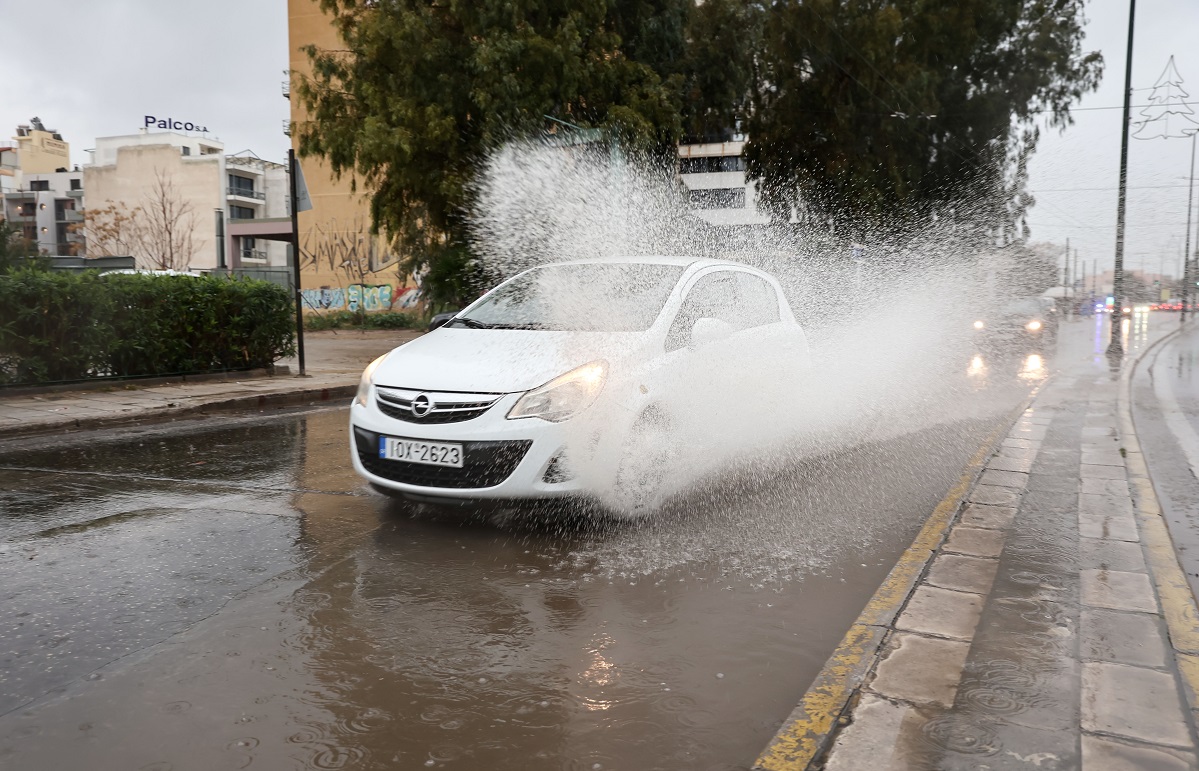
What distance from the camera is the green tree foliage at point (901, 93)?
939 inches

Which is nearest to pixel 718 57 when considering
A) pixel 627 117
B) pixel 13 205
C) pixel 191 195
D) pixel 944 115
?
pixel 627 117

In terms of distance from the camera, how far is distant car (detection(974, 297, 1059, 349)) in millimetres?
24688

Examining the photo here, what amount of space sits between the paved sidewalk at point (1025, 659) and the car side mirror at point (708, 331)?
1.71 metres

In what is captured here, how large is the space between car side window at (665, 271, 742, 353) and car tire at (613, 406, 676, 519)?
0.51 meters

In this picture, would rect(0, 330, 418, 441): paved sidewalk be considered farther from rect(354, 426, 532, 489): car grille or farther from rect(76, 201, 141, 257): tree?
rect(76, 201, 141, 257): tree

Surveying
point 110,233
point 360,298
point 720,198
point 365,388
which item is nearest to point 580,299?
point 365,388

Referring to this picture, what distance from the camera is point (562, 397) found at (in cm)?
483

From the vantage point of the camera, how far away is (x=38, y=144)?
297 feet

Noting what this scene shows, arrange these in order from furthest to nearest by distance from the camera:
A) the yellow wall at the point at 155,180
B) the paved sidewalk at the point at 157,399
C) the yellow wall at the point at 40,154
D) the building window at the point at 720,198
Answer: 1. the yellow wall at the point at 40,154
2. the yellow wall at the point at 155,180
3. the building window at the point at 720,198
4. the paved sidewalk at the point at 157,399

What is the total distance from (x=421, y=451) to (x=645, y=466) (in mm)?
1180

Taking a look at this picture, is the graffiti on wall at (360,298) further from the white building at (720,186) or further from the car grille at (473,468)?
the car grille at (473,468)

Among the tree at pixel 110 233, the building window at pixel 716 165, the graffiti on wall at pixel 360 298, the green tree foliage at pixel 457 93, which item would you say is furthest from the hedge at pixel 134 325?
the building window at pixel 716 165

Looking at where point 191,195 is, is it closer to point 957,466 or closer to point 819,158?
point 819,158

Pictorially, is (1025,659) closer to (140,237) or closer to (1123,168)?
(1123,168)
